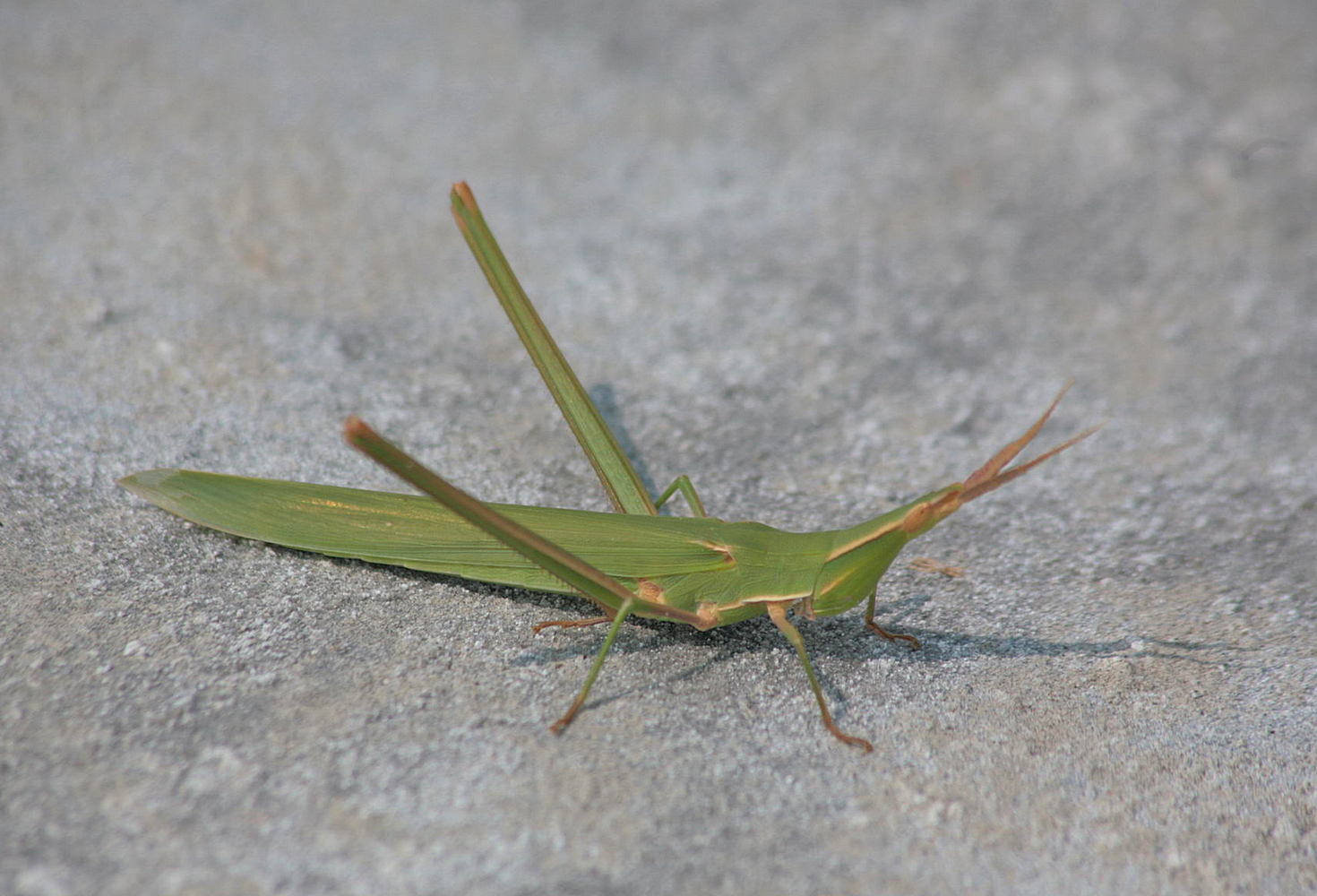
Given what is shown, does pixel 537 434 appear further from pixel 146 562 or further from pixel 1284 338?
pixel 1284 338

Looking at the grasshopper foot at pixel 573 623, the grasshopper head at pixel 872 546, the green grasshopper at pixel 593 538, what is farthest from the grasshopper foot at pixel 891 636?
the grasshopper foot at pixel 573 623

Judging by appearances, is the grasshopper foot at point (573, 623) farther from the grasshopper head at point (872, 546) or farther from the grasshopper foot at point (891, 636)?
the grasshopper foot at point (891, 636)

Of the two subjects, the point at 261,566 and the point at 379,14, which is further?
the point at 379,14

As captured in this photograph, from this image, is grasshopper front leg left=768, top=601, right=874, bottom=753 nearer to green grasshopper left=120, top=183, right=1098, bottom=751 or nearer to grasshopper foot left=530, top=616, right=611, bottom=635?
green grasshopper left=120, top=183, right=1098, bottom=751

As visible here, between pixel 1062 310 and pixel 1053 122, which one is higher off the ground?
pixel 1053 122

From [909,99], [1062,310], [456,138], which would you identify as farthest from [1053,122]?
[456,138]

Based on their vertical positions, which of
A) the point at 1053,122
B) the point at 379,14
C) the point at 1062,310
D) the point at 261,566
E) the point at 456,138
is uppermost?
the point at 379,14

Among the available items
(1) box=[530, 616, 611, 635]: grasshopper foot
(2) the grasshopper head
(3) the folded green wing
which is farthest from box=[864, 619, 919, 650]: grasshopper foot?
(1) box=[530, 616, 611, 635]: grasshopper foot

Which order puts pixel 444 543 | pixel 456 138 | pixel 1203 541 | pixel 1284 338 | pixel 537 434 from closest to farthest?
pixel 444 543
pixel 1203 541
pixel 537 434
pixel 1284 338
pixel 456 138

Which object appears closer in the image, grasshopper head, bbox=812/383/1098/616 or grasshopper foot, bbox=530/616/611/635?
grasshopper head, bbox=812/383/1098/616
